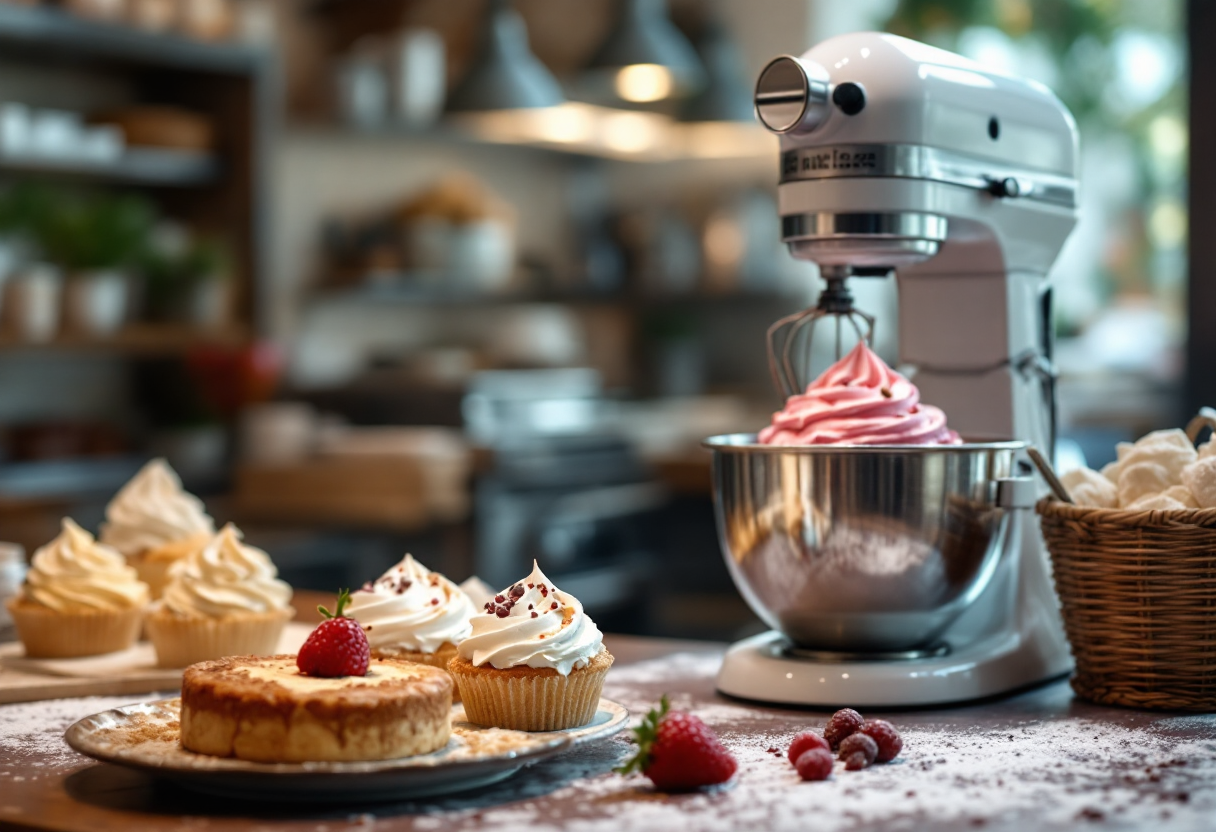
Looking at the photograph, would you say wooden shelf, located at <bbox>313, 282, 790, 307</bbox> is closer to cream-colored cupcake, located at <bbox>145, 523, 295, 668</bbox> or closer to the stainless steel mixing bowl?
cream-colored cupcake, located at <bbox>145, 523, 295, 668</bbox>

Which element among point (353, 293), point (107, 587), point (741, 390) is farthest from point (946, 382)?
point (741, 390)

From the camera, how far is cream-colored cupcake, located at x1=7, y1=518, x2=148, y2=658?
1598mm

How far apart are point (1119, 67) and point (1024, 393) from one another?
13.5 feet

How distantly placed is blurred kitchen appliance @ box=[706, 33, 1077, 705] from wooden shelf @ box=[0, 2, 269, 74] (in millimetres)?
2836

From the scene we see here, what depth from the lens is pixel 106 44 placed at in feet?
13.2

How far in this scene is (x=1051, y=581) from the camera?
1.65 metres

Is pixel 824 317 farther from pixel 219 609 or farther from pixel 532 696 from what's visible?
pixel 219 609

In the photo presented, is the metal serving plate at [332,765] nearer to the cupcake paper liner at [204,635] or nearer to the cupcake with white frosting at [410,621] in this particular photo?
the cupcake with white frosting at [410,621]

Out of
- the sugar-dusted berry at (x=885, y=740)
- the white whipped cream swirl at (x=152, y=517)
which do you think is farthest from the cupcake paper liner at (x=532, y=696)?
the white whipped cream swirl at (x=152, y=517)

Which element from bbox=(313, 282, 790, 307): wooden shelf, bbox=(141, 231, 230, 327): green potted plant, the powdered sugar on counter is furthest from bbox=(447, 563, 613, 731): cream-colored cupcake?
bbox=(313, 282, 790, 307): wooden shelf

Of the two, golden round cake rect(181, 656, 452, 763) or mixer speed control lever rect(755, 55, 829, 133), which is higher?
mixer speed control lever rect(755, 55, 829, 133)

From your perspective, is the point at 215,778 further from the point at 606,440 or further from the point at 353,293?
the point at 353,293

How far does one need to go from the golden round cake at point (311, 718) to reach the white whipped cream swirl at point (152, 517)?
77 centimetres

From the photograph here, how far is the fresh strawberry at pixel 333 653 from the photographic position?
1150 mm
